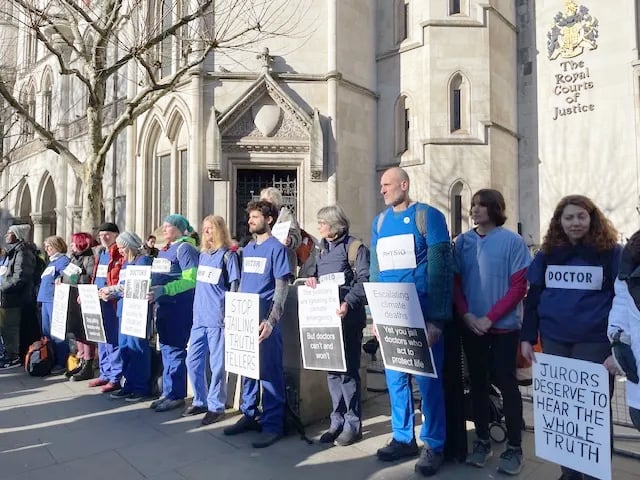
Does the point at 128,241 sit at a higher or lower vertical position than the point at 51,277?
higher

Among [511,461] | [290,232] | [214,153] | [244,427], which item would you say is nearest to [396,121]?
[214,153]

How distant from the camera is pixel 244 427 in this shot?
4.25 meters

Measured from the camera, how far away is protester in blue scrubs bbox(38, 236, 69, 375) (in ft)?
22.5

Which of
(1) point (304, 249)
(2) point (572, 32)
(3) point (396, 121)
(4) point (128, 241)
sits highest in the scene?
(2) point (572, 32)

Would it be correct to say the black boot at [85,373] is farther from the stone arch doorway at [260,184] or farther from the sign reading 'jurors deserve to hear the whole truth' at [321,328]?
the stone arch doorway at [260,184]

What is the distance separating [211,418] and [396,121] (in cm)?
1074

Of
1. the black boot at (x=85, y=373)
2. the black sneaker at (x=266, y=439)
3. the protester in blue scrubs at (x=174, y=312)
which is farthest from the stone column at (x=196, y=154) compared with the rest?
the black sneaker at (x=266, y=439)

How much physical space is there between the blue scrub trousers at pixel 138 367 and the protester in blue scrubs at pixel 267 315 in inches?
65.7

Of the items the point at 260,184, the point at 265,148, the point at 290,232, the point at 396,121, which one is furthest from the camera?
the point at 396,121

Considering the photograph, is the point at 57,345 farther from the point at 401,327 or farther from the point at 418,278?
the point at 418,278

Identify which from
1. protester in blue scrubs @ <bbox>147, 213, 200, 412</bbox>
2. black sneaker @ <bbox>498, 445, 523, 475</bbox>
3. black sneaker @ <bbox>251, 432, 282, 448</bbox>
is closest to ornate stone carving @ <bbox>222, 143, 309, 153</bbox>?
protester in blue scrubs @ <bbox>147, 213, 200, 412</bbox>

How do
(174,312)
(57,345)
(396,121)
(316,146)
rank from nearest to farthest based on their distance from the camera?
(174,312) → (57,345) → (316,146) → (396,121)

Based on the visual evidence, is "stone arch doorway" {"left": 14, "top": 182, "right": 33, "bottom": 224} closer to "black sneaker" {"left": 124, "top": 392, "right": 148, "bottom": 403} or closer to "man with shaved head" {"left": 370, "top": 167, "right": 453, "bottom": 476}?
"black sneaker" {"left": 124, "top": 392, "right": 148, "bottom": 403}

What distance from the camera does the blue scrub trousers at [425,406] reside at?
3465 mm
